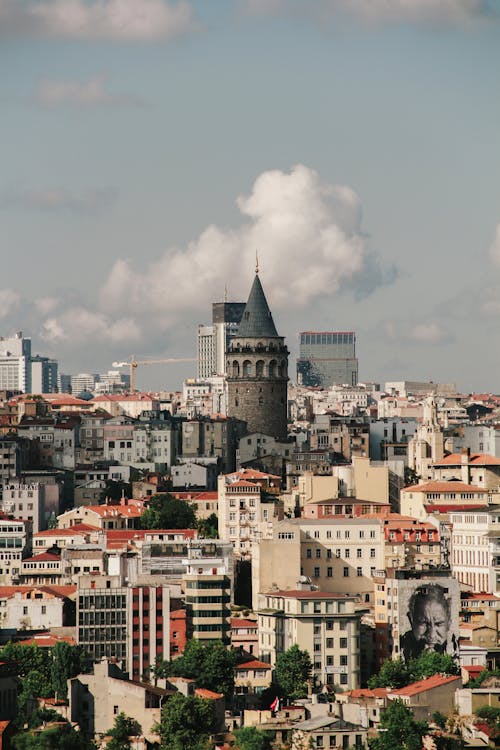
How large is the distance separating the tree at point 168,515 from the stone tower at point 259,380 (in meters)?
19.1

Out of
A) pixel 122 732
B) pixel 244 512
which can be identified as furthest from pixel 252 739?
pixel 244 512

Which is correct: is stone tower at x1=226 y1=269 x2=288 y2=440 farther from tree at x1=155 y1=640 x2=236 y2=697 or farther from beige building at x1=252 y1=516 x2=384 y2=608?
tree at x1=155 y1=640 x2=236 y2=697

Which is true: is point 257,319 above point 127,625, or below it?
above

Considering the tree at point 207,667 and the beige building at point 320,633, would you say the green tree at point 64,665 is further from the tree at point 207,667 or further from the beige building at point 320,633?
the beige building at point 320,633

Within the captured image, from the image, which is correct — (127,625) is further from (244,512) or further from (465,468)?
(465,468)

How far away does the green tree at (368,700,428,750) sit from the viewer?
72.2 metres

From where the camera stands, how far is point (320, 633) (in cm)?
8181

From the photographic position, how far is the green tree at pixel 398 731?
237ft

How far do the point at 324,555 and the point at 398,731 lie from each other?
20.1 metres

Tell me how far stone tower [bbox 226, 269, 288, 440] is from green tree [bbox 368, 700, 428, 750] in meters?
51.4

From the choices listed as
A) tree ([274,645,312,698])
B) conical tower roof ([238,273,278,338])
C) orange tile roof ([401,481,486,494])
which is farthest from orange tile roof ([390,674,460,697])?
conical tower roof ([238,273,278,338])

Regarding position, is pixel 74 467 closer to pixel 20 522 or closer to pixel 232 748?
pixel 20 522

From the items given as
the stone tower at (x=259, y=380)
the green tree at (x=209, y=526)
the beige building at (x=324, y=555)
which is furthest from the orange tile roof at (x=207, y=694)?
the stone tower at (x=259, y=380)

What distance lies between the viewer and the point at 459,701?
76.4 metres
